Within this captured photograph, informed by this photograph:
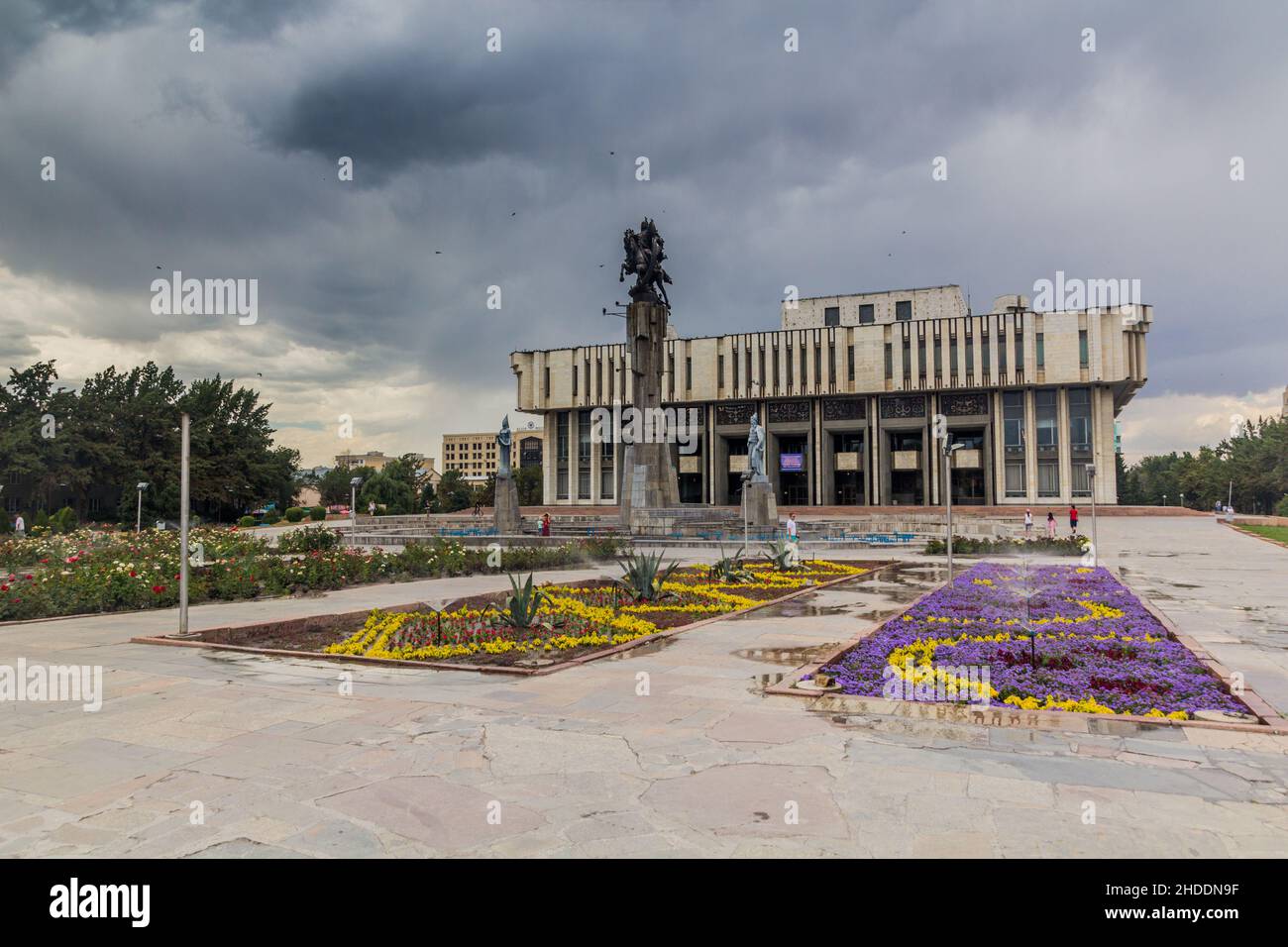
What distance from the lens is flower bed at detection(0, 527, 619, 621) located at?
13.9 m

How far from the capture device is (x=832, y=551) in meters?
29.3

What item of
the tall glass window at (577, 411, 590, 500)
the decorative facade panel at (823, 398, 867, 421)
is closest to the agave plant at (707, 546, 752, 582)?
the decorative facade panel at (823, 398, 867, 421)

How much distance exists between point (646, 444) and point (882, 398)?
31232 mm

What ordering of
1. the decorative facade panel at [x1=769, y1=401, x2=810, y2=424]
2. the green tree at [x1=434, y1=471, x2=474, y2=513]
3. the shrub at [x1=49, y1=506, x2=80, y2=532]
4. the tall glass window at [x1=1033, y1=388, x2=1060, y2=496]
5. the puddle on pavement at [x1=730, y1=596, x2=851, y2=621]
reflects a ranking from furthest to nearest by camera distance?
the green tree at [x1=434, y1=471, x2=474, y2=513]
the decorative facade panel at [x1=769, y1=401, x2=810, y2=424]
the tall glass window at [x1=1033, y1=388, x2=1060, y2=496]
the shrub at [x1=49, y1=506, x2=80, y2=532]
the puddle on pavement at [x1=730, y1=596, x2=851, y2=621]

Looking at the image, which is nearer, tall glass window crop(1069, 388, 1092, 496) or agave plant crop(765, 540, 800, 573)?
agave plant crop(765, 540, 800, 573)

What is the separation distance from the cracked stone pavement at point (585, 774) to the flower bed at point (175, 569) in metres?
6.58

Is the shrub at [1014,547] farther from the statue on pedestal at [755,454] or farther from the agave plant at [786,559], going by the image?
the agave plant at [786,559]

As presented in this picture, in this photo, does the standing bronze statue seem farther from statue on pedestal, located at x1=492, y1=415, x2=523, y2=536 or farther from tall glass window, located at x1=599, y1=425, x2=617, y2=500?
tall glass window, located at x1=599, y1=425, x2=617, y2=500

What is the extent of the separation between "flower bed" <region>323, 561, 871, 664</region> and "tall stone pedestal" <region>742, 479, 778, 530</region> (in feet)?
60.9

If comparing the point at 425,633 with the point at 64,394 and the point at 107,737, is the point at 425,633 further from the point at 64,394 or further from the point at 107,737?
the point at 64,394

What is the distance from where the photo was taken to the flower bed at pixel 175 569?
1387 cm

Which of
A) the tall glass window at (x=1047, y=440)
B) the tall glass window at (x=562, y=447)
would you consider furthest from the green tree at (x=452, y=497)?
the tall glass window at (x=1047, y=440)

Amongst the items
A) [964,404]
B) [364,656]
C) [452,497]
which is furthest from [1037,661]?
[452,497]

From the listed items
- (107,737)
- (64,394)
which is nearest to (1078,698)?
(107,737)
